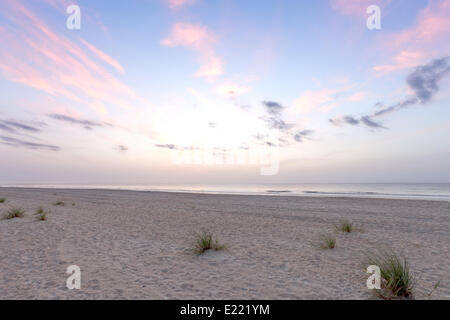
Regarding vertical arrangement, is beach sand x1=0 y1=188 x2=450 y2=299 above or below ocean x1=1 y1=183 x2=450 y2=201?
above

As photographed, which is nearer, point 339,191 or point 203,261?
point 203,261

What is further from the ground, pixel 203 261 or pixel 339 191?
pixel 203 261

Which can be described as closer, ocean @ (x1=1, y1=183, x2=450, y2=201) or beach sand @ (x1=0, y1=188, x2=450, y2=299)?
beach sand @ (x1=0, y1=188, x2=450, y2=299)

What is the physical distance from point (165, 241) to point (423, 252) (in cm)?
882

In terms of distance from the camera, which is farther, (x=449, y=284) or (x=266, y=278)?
(x=266, y=278)

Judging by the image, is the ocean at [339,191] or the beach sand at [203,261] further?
the ocean at [339,191]

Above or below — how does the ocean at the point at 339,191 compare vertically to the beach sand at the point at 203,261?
below
